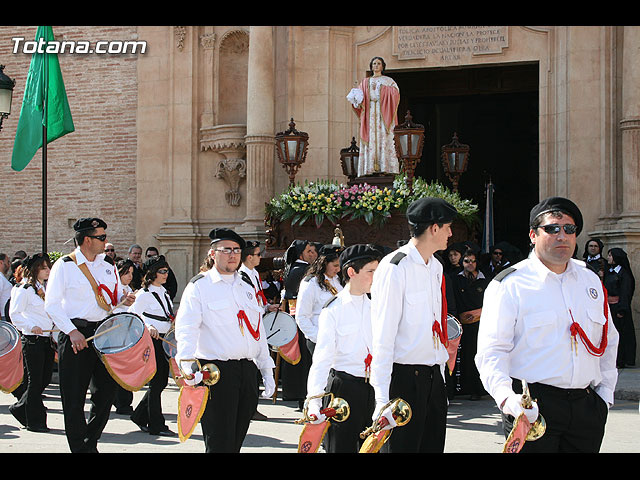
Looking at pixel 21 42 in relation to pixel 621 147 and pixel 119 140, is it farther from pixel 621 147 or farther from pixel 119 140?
pixel 621 147

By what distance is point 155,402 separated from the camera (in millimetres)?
10039

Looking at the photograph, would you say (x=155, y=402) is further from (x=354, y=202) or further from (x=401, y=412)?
(x=354, y=202)

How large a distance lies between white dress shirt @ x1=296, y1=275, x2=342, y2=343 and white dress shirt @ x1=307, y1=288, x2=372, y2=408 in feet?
12.5

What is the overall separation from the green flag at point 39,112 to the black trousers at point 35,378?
8777 millimetres

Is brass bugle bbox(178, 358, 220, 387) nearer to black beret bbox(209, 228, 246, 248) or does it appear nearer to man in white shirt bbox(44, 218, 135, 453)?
black beret bbox(209, 228, 246, 248)

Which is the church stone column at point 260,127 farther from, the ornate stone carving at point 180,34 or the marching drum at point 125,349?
the marching drum at point 125,349

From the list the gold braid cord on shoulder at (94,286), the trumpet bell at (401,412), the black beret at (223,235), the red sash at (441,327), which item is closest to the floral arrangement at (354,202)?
the gold braid cord on shoulder at (94,286)

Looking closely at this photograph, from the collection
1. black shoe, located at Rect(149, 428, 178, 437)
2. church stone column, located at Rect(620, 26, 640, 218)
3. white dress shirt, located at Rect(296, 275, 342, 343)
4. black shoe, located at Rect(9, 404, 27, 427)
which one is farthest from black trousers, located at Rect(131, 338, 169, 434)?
church stone column, located at Rect(620, 26, 640, 218)

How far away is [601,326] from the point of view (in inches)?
198

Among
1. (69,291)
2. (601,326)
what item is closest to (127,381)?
(69,291)

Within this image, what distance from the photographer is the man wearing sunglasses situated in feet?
15.8

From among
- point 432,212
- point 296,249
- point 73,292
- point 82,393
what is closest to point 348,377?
point 432,212

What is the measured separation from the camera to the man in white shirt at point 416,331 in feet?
18.0

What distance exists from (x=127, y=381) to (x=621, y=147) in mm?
11809
